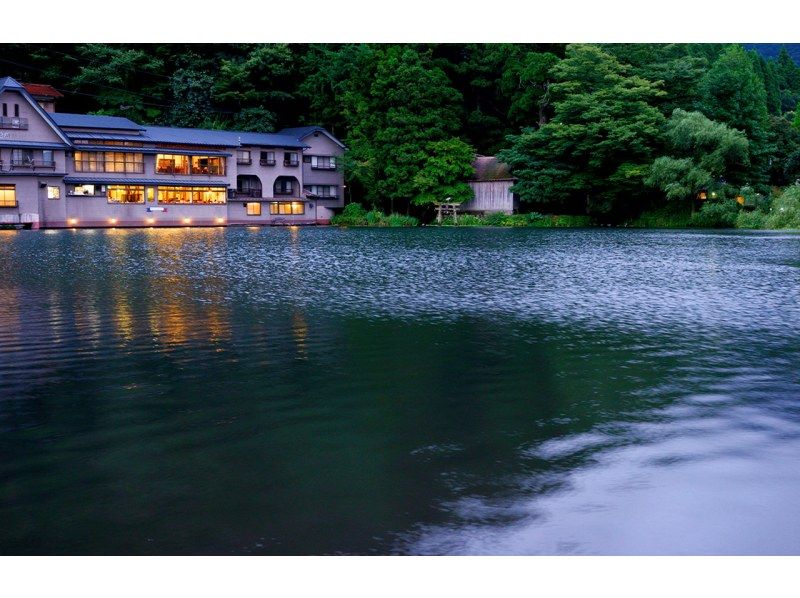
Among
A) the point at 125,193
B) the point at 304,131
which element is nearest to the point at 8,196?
the point at 125,193

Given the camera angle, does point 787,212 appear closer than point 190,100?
Yes

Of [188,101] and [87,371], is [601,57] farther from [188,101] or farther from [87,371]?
[87,371]

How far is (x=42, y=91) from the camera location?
2372 inches

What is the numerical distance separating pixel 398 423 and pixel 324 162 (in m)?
62.7

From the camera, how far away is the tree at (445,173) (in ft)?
193

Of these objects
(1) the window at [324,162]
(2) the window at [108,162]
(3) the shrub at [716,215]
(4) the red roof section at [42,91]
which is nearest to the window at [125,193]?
(2) the window at [108,162]

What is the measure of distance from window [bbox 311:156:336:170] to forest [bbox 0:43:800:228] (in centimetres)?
231

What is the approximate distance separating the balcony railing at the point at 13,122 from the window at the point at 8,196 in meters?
3.95

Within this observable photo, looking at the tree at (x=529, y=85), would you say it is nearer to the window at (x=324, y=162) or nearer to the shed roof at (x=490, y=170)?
the shed roof at (x=490, y=170)

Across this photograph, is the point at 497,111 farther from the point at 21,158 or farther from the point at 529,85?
the point at 21,158

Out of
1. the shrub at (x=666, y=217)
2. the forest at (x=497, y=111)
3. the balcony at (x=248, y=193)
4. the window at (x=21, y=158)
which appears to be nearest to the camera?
the forest at (x=497, y=111)

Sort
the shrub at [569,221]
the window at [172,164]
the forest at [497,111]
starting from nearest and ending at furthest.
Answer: the forest at [497,111] → the shrub at [569,221] → the window at [172,164]

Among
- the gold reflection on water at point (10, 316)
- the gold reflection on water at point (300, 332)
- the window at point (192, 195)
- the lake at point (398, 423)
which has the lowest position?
the lake at point (398, 423)

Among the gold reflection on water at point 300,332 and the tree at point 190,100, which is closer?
the gold reflection on water at point 300,332
